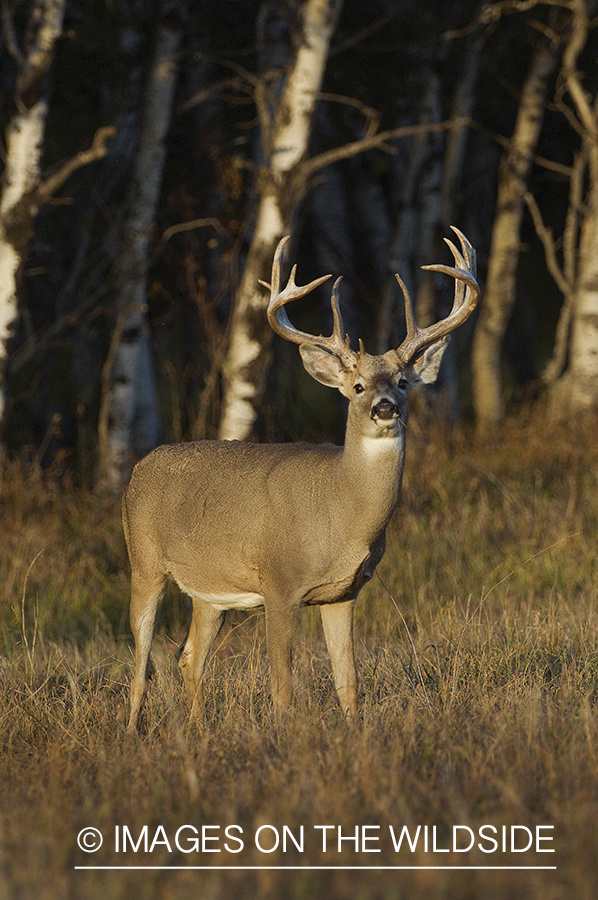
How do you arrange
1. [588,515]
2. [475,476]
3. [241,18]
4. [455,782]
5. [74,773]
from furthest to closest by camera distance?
[241,18], [475,476], [588,515], [74,773], [455,782]

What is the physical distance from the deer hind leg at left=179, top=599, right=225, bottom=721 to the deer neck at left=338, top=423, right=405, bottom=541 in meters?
1.05

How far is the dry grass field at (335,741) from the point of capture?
3053 mm

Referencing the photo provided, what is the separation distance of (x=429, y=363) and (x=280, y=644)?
1381 millimetres

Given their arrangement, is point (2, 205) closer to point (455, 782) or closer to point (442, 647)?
point (442, 647)

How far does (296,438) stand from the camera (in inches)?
423

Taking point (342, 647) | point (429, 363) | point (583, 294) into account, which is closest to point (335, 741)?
point (342, 647)

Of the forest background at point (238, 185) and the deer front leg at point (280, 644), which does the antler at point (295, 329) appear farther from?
the forest background at point (238, 185)

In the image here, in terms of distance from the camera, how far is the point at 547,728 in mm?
4137

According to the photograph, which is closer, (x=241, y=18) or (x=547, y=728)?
(x=547, y=728)

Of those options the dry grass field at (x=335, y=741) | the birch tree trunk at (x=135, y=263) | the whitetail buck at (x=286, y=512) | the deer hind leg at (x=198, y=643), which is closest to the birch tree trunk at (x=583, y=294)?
the dry grass field at (x=335, y=741)

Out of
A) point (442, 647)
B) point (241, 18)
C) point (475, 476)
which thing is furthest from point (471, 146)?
point (442, 647)

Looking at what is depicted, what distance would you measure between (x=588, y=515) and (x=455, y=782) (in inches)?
175

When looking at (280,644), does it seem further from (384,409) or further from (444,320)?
(444,320)

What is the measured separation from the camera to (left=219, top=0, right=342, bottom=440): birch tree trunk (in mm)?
7945
